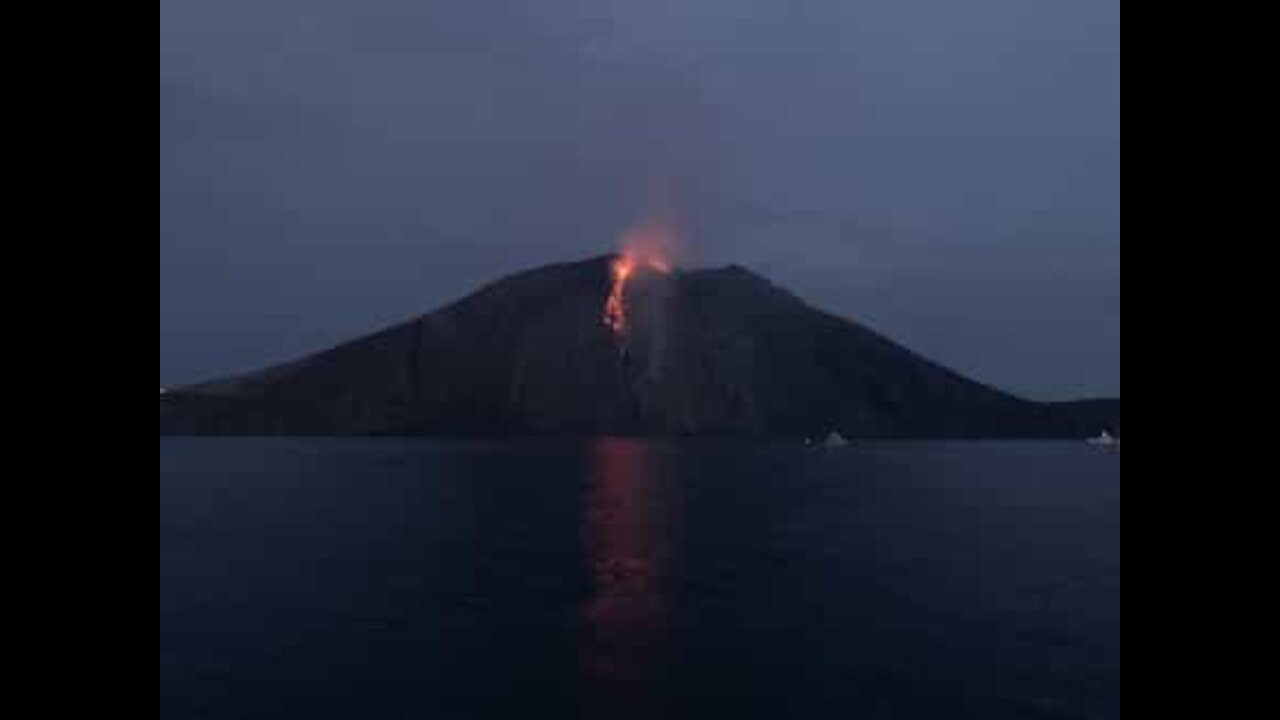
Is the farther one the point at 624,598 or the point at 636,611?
the point at 624,598

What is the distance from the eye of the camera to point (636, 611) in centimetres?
4091

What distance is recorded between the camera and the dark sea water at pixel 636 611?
27.7 metres

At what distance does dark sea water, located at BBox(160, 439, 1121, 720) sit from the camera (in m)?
27.7

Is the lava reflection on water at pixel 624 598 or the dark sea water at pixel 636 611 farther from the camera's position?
the lava reflection on water at pixel 624 598

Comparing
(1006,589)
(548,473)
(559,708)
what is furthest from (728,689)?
(548,473)

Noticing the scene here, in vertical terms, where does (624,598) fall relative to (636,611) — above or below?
below

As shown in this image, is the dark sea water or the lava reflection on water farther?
the lava reflection on water
